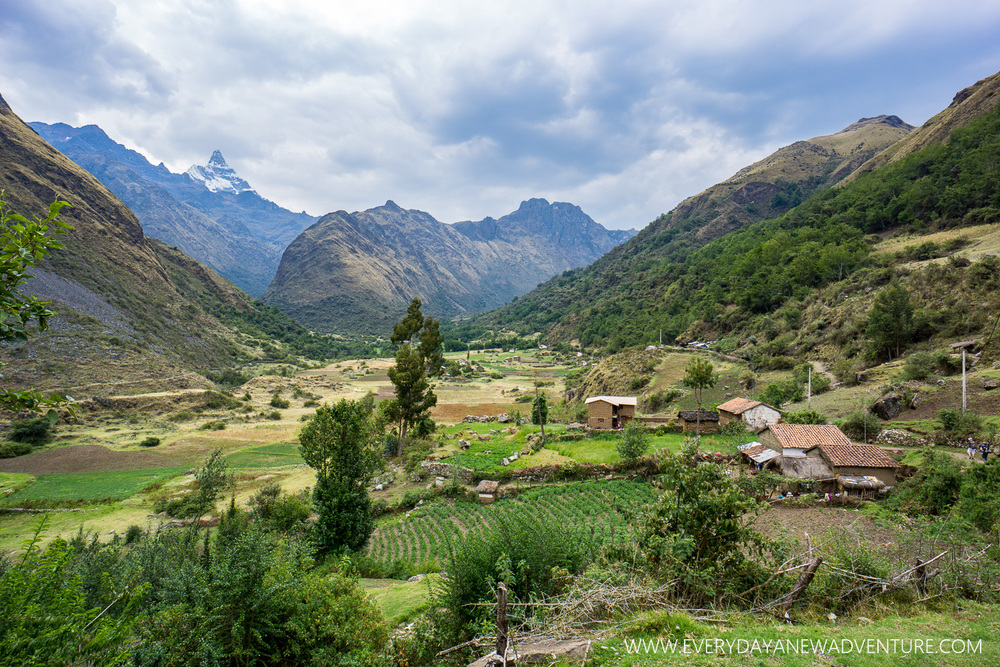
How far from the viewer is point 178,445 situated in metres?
40.8

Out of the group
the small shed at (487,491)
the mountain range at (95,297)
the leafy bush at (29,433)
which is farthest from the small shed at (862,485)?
the mountain range at (95,297)

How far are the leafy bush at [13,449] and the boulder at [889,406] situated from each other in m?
68.0

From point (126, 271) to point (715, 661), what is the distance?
97.4 meters

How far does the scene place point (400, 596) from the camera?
38.8 ft

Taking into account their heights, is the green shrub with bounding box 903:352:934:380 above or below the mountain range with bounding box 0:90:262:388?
below

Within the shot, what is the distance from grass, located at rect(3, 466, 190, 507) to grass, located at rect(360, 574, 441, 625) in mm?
25636

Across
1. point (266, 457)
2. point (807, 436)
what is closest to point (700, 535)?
point (807, 436)

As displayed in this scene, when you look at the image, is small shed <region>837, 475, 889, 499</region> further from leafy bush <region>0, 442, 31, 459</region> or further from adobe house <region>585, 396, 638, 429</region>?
leafy bush <region>0, 442, 31, 459</region>

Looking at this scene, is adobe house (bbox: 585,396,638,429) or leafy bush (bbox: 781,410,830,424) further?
adobe house (bbox: 585,396,638,429)

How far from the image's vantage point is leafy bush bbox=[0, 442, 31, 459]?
3500 cm

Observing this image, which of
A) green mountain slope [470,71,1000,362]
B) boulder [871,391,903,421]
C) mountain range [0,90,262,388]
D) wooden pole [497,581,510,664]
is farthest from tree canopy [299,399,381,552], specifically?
mountain range [0,90,262,388]

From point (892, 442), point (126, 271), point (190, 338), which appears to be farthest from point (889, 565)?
point (126, 271)

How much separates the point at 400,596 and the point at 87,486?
32.6 meters

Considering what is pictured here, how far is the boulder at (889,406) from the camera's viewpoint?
2455 centimetres
